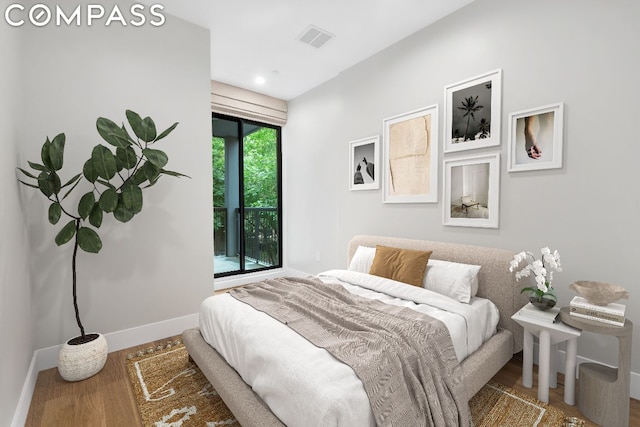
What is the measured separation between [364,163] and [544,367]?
8.47ft

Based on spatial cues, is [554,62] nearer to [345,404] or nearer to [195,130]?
[345,404]

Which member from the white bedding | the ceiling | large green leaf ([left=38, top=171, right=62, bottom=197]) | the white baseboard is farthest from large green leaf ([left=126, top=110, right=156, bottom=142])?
the white baseboard

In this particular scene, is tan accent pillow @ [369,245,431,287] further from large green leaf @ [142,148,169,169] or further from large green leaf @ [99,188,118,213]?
large green leaf @ [99,188,118,213]

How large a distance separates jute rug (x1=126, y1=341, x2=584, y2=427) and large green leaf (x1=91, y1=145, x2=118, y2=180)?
1.50 metres

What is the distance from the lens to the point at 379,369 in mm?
1377

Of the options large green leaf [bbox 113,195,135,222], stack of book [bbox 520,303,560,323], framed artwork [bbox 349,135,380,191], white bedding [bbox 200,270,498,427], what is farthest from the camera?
framed artwork [bbox 349,135,380,191]

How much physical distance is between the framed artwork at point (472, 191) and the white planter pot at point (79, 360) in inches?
123

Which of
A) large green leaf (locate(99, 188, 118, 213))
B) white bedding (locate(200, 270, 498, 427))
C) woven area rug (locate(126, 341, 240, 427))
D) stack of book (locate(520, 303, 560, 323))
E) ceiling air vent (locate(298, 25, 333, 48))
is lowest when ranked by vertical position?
woven area rug (locate(126, 341, 240, 427))

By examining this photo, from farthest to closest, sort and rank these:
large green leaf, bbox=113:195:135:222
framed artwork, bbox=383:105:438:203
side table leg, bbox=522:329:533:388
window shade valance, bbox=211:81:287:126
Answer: window shade valance, bbox=211:81:287:126, framed artwork, bbox=383:105:438:203, large green leaf, bbox=113:195:135:222, side table leg, bbox=522:329:533:388

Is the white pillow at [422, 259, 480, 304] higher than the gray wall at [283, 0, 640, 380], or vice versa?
the gray wall at [283, 0, 640, 380]

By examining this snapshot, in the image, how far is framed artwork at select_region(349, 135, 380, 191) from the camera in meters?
3.54

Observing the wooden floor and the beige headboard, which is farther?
the beige headboard

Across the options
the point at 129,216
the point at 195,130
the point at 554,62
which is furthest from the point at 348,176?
the point at 129,216

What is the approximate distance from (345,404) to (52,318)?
2.54 meters
